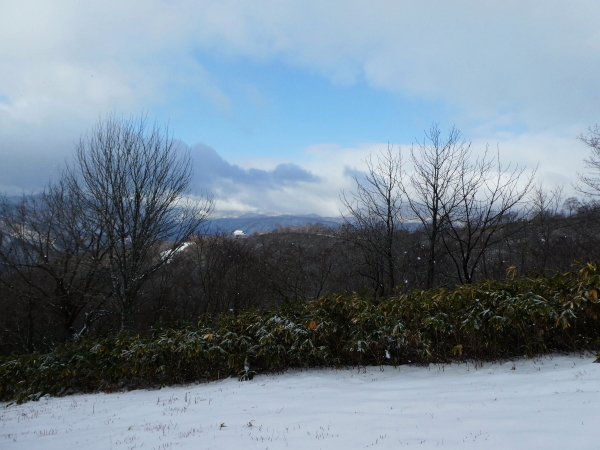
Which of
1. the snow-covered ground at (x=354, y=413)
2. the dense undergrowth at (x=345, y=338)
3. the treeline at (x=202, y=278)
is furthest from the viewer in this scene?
the treeline at (x=202, y=278)

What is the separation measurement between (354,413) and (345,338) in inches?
92.1

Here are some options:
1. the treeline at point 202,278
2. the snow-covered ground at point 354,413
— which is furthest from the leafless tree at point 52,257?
the snow-covered ground at point 354,413

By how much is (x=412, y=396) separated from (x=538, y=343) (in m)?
2.23

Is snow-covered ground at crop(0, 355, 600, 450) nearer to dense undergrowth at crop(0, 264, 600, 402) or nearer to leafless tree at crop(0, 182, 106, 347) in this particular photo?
dense undergrowth at crop(0, 264, 600, 402)

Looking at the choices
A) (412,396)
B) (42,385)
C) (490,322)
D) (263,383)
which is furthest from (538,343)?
(42,385)

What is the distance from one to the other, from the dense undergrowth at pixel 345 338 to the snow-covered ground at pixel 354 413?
1.04 ft

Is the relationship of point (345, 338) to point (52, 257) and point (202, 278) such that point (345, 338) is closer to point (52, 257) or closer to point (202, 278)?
point (202, 278)

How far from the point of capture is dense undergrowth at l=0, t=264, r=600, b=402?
210 inches

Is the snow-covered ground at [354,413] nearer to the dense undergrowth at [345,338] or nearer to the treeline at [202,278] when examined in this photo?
the dense undergrowth at [345,338]

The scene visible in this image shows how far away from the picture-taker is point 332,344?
21.0 ft

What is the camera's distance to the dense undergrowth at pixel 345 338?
5.33 m

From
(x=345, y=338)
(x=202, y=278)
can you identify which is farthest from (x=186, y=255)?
(x=345, y=338)

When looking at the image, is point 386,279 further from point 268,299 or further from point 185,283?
point 185,283

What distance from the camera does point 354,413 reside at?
3.99 m
